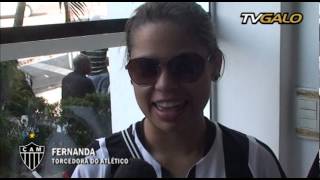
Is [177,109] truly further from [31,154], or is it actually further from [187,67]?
[31,154]

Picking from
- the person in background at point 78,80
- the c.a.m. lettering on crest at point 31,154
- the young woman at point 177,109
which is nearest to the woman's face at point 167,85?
the young woman at point 177,109

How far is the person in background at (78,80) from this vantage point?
3.15 ft

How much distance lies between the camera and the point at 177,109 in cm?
92

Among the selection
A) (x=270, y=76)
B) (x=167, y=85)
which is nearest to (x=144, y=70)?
(x=167, y=85)

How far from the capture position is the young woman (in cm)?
89

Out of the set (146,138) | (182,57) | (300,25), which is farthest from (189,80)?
(300,25)

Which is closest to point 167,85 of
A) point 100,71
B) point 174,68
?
point 174,68

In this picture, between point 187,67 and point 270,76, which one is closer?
point 187,67

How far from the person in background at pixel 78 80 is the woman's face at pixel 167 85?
0.10m

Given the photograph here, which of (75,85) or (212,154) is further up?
(75,85)

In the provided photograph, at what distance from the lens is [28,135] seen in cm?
98

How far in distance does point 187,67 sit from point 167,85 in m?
0.05

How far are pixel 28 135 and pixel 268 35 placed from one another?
1.75ft

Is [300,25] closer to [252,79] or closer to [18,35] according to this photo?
[252,79]
